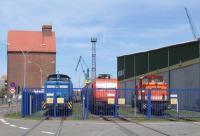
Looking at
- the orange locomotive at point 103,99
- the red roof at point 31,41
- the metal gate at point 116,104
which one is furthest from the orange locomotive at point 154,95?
the red roof at point 31,41

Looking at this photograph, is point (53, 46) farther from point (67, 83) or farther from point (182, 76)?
point (67, 83)

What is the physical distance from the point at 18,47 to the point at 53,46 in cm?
1044

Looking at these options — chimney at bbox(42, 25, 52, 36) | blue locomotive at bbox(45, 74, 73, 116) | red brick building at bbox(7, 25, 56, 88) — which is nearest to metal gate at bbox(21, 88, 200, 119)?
blue locomotive at bbox(45, 74, 73, 116)

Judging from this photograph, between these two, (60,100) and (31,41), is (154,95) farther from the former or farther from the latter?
(31,41)

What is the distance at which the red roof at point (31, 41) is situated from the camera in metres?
148

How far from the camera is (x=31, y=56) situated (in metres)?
148

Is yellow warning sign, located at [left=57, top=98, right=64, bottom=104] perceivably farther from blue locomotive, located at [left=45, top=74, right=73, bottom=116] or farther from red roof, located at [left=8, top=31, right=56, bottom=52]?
red roof, located at [left=8, top=31, right=56, bottom=52]

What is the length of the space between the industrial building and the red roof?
218 feet

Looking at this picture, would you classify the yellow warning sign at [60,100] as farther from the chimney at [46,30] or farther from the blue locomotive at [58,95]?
the chimney at [46,30]

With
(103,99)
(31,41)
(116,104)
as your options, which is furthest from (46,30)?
(116,104)

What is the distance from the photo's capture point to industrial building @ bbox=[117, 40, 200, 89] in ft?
171

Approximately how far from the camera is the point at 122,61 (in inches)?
3748

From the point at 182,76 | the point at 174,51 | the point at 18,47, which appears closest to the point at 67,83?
the point at 182,76

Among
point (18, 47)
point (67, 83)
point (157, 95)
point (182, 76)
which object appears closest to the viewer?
point (157, 95)
